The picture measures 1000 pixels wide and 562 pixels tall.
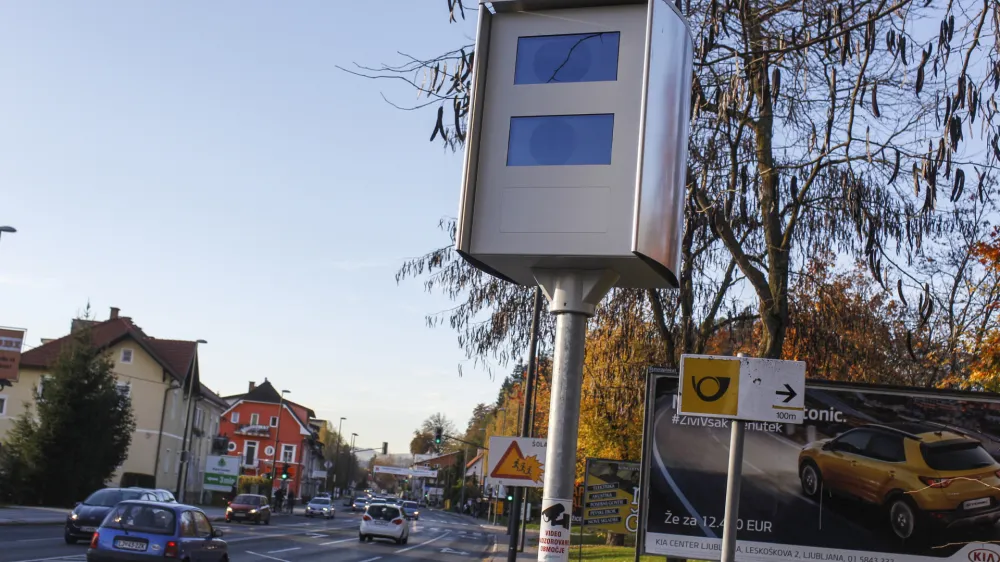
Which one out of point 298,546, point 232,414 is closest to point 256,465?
point 232,414

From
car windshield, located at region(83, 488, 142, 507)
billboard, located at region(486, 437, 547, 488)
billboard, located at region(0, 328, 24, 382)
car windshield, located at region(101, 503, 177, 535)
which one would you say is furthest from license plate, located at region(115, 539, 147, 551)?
billboard, located at region(0, 328, 24, 382)

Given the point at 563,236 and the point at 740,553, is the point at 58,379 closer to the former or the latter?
the point at 740,553

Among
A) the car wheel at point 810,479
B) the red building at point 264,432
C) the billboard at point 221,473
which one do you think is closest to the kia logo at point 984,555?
the car wheel at point 810,479

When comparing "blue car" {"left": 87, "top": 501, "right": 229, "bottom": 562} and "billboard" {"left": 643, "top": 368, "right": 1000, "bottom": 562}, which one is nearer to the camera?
"billboard" {"left": 643, "top": 368, "right": 1000, "bottom": 562}

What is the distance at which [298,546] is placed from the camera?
3262 cm

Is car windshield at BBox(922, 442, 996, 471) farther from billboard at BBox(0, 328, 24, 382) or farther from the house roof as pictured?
the house roof

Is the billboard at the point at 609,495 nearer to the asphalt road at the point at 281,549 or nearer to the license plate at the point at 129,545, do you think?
the asphalt road at the point at 281,549

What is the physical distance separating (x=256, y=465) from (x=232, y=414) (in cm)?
712

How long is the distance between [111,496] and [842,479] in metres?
19.9

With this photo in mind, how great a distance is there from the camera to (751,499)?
13344mm

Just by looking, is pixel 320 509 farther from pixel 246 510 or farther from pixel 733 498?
pixel 733 498

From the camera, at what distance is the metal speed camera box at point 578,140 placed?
8.01m

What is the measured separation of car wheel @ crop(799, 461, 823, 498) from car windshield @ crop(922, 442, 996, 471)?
1.35m

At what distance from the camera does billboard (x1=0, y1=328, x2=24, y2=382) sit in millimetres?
34088
